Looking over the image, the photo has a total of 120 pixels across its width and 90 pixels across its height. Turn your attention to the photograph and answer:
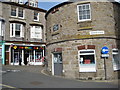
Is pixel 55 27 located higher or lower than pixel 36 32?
lower

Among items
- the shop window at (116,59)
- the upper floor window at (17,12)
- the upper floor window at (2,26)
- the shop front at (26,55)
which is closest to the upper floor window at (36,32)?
the shop front at (26,55)

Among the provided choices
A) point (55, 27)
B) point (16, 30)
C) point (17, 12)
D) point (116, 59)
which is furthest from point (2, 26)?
point (116, 59)

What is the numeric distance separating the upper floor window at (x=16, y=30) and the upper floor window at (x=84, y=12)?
606 inches

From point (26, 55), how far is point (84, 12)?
16890mm

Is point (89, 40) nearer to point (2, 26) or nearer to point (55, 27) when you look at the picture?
point (55, 27)

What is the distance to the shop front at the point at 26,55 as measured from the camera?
24277 mm

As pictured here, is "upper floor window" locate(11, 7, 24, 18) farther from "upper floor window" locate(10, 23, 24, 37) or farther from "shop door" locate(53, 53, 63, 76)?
"shop door" locate(53, 53, 63, 76)

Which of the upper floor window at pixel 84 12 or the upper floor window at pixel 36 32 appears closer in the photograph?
the upper floor window at pixel 84 12

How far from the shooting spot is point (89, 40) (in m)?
11.8

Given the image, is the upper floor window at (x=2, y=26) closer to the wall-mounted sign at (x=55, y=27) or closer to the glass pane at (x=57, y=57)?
the wall-mounted sign at (x=55, y=27)

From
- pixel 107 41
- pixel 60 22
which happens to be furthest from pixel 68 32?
pixel 107 41

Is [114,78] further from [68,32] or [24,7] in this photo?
[24,7]

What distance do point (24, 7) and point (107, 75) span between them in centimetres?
2051

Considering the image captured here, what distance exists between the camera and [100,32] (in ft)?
38.7
